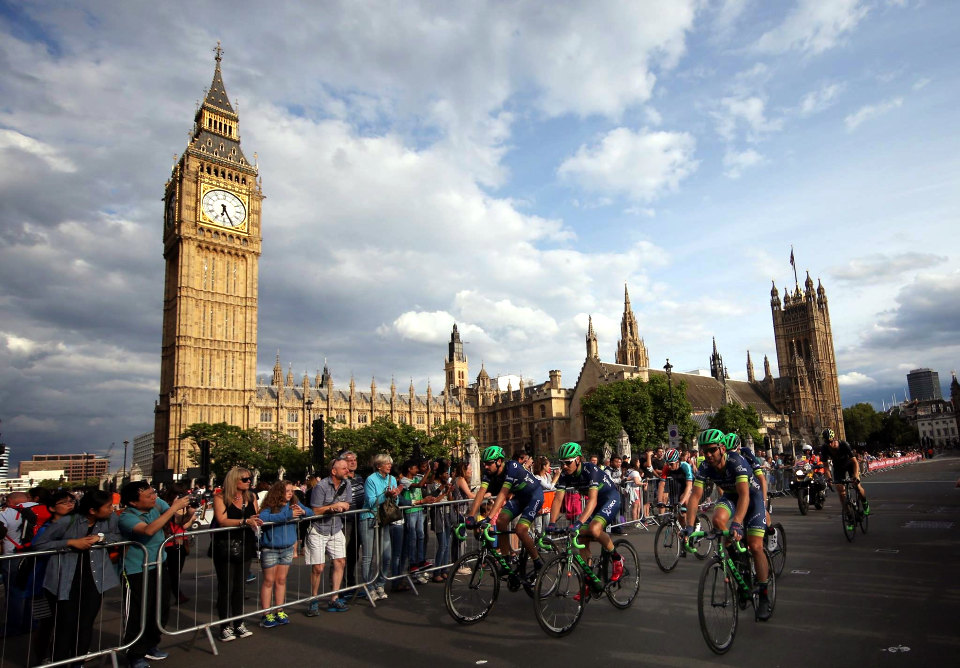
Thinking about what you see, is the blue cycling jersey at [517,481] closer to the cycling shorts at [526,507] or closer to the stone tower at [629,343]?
the cycling shorts at [526,507]

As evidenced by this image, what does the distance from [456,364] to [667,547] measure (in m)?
113

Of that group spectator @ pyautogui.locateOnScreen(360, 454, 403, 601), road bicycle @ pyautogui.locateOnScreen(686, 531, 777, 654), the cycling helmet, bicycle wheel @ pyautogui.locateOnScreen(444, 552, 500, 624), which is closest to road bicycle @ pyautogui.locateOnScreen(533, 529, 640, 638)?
bicycle wheel @ pyautogui.locateOnScreen(444, 552, 500, 624)

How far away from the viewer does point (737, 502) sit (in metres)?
6.34

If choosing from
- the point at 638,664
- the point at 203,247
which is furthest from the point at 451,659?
the point at 203,247

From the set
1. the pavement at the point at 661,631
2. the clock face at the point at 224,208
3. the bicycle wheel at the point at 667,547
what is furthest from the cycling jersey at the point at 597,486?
the clock face at the point at 224,208

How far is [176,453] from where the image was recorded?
61.9 meters

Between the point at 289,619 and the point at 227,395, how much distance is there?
64248 millimetres

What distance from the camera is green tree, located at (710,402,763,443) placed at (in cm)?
6316

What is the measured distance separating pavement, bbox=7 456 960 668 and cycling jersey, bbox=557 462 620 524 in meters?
1.12

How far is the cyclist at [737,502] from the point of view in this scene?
6168 millimetres

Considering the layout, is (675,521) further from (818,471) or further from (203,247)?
(203,247)

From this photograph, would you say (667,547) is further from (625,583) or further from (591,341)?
(591,341)

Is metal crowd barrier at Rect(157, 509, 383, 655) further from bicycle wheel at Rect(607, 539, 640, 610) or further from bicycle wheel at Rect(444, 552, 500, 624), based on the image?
bicycle wheel at Rect(607, 539, 640, 610)

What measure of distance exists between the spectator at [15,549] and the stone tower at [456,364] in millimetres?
110080
